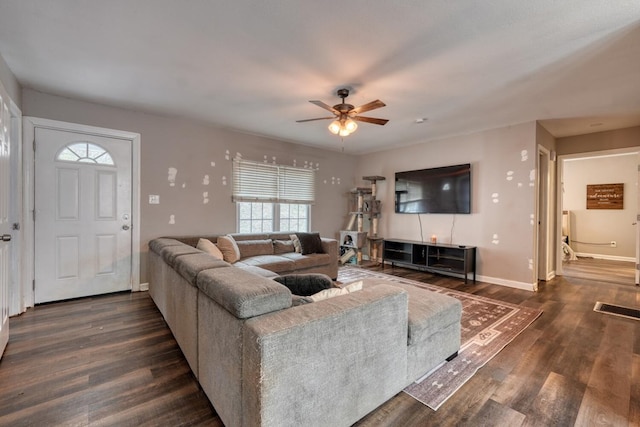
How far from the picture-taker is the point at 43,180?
3.11 metres

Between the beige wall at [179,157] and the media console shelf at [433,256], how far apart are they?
2608mm

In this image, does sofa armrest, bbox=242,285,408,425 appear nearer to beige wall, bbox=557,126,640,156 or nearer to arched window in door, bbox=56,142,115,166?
arched window in door, bbox=56,142,115,166

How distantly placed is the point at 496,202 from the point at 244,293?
4.34m

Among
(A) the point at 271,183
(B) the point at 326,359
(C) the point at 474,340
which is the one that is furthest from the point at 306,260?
(B) the point at 326,359

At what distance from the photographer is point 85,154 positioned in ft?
11.1

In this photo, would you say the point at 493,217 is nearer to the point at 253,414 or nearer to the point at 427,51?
the point at 427,51

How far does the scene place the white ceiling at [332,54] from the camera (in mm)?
1786

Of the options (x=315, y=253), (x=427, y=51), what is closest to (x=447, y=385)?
(x=427, y=51)

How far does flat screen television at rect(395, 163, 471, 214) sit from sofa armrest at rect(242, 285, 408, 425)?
3582 millimetres

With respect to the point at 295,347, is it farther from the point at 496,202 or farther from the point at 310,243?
the point at 496,202

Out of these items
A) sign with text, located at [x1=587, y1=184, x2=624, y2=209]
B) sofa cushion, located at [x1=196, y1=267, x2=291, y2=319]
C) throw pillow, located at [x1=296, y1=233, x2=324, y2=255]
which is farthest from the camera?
sign with text, located at [x1=587, y1=184, x2=624, y2=209]

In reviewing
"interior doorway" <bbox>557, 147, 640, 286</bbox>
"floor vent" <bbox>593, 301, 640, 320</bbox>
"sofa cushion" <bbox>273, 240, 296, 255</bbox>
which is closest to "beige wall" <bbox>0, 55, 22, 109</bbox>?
"sofa cushion" <bbox>273, 240, 296, 255</bbox>

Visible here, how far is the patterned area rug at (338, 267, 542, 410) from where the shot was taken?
1744 mm

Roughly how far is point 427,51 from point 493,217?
10.1 feet
